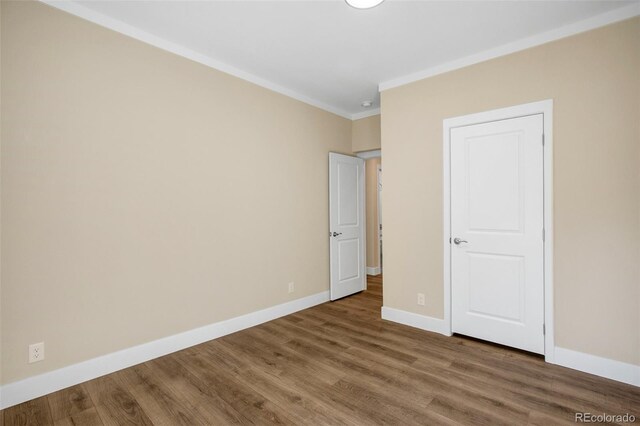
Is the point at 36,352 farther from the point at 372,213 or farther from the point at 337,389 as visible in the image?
the point at 372,213

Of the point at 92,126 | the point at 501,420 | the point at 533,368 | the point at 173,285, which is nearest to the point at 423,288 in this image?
the point at 533,368

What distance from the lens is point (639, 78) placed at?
2268mm

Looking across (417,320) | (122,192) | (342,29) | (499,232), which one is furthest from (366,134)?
(122,192)

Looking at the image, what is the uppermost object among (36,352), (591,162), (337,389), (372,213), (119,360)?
(591,162)

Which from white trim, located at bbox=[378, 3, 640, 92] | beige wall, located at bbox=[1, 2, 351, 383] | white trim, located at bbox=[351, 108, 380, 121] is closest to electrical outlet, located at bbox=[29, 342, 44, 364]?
beige wall, located at bbox=[1, 2, 351, 383]

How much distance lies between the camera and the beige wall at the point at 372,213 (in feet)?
20.1

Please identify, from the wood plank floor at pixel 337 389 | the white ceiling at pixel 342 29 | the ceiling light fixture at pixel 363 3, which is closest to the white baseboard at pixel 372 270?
the wood plank floor at pixel 337 389

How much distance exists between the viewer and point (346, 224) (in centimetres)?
467

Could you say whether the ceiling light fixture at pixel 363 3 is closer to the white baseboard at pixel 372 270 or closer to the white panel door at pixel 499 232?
Answer: the white panel door at pixel 499 232

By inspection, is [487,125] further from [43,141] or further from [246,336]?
[43,141]

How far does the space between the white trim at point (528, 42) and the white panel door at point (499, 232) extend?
629 mm

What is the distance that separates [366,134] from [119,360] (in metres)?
3.99

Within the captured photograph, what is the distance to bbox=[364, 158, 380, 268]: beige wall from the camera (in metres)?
6.11

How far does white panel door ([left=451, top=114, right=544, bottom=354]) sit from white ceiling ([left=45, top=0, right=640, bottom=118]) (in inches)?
29.4
